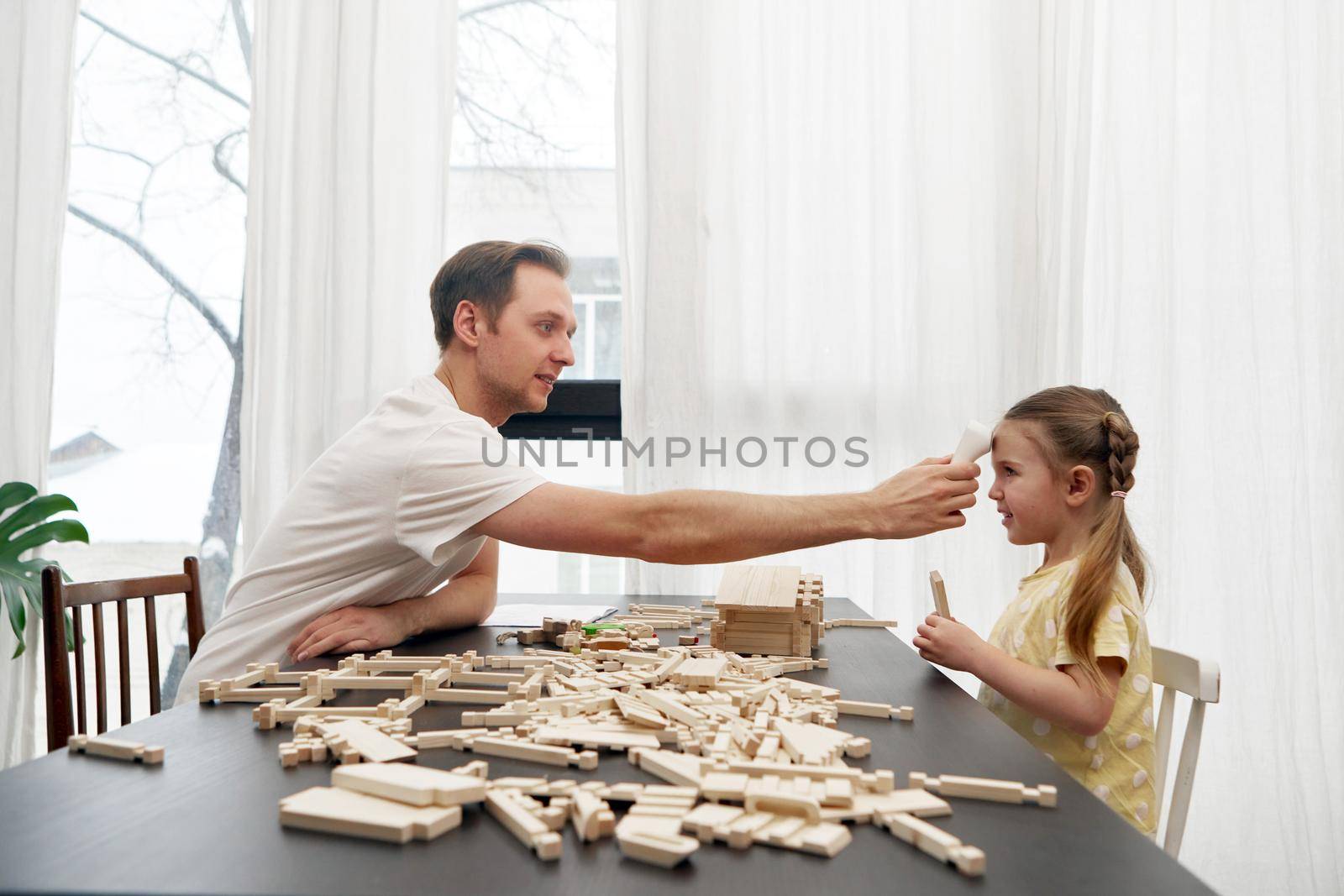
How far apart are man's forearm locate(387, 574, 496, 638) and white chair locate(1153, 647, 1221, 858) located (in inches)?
46.7

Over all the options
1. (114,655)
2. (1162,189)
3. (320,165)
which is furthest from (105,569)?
(1162,189)

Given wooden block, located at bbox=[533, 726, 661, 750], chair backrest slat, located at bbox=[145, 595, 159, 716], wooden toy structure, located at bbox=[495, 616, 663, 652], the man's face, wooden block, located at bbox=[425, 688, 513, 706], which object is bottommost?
chair backrest slat, located at bbox=[145, 595, 159, 716]

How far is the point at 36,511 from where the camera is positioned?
297 centimetres

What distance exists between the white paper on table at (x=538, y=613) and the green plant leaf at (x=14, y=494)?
157 centimetres

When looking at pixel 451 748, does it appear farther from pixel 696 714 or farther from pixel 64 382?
pixel 64 382

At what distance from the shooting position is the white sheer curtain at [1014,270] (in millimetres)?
3062

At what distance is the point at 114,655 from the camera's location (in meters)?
3.55

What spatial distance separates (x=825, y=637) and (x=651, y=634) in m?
0.32

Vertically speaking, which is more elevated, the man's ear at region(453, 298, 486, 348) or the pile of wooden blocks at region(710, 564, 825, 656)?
the man's ear at region(453, 298, 486, 348)

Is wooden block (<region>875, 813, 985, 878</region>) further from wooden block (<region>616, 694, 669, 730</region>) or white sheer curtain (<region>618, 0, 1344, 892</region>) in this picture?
white sheer curtain (<region>618, 0, 1344, 892</region>)

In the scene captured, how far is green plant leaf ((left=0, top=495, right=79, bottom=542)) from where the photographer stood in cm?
295

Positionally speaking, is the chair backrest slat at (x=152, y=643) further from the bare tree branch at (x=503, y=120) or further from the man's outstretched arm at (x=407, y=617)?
the bare tree branch at (x=503, y=120)

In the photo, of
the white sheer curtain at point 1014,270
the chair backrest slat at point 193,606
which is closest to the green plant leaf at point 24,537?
the chair backrest slat at point 193,606

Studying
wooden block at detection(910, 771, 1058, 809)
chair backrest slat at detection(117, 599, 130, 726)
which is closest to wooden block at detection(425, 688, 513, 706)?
wooden block at detection(910, 771, 1058, 809)
